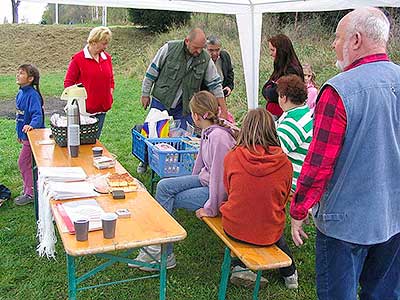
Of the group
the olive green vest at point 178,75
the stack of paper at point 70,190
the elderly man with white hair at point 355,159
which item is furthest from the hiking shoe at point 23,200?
the elderly man with white hair at point 355,159

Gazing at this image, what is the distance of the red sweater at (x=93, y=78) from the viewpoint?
4.31 metres

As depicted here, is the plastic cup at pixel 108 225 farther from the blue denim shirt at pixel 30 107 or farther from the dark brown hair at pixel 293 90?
the blue denim shirt at pixel 30 107

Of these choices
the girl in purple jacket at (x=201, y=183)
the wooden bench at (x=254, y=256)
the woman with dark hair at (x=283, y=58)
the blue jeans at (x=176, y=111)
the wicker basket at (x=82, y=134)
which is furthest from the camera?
the blue jeans at (x=176, y=111)

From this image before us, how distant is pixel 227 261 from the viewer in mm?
2629

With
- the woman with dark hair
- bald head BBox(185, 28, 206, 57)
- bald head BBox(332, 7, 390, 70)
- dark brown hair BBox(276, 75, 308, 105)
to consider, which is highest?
bald head BBox(185, 28, 206, 57)

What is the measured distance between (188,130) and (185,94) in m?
0.41

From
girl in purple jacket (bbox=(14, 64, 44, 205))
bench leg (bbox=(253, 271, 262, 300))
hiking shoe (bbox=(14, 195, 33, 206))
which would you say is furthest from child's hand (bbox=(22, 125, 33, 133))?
bench leg (bbox=(253, 271, 262, 300))

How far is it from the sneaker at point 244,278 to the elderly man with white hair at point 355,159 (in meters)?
1.08

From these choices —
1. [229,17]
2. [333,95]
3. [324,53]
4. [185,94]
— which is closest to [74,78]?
[185,94]

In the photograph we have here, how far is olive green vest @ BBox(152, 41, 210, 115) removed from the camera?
14.1 feet

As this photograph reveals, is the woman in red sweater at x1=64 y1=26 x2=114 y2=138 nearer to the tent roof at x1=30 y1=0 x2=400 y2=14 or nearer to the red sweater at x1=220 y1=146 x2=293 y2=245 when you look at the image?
the tent roof at x1=30 y1=0 x2=400 y2=14

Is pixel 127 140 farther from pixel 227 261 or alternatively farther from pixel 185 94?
Result: pixel 227 261

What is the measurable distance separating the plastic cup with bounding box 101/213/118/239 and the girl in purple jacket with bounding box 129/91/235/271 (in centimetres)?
92

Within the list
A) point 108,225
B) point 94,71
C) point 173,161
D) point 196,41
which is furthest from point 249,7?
point 108,225
